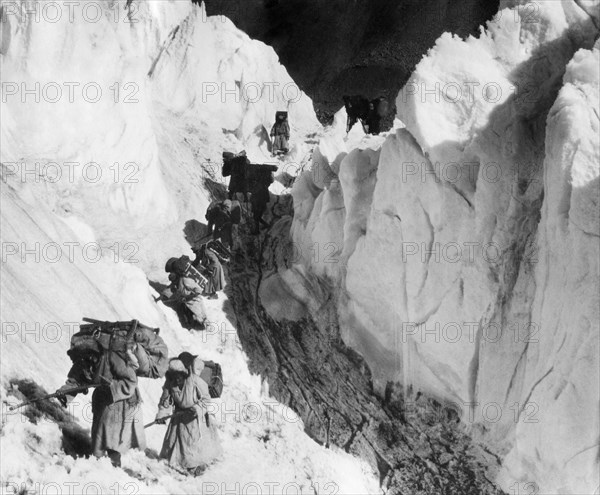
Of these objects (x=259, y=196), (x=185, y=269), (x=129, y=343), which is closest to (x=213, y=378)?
(x=129, y=343)

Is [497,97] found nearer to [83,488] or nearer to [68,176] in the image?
[68,176]

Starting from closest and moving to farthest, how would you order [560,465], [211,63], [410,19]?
1. [560,465]
2. [211,63]
3. [410,19]

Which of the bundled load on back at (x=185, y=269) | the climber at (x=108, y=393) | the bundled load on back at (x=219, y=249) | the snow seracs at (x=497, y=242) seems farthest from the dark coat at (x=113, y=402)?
the snow seracs at (x=497, y=242)

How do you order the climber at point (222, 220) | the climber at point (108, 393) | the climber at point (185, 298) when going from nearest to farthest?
the climber at point (108, 393)
the climber at point (185, 298)
the climber at point (222, 220)

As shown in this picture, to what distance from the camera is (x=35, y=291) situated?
1083 centimetres

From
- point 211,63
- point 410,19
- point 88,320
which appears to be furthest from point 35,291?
point 410,19

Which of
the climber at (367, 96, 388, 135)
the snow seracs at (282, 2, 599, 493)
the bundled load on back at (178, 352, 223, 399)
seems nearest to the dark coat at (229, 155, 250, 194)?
the snow seracs at (282, 2, 599, 493)

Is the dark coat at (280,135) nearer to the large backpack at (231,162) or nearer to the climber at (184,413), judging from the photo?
the large backpack at (231,162)

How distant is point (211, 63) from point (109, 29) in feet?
11.3

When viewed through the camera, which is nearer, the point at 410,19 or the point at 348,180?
the point at 348,180

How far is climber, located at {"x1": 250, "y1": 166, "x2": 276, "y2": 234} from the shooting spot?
1502cm

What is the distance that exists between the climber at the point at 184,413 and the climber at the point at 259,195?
5111 millimetres

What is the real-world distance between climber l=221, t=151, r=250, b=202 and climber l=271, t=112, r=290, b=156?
2460 mm

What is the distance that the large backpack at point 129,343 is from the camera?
9.47 meters
